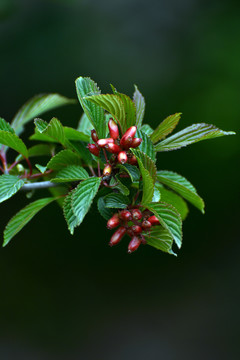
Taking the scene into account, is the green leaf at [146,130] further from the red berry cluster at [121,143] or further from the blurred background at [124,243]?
the blurred background at [124,243]

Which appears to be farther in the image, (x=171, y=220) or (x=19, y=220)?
(x=19, y=220)

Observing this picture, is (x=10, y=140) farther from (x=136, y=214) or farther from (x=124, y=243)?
(x=124, y=243)

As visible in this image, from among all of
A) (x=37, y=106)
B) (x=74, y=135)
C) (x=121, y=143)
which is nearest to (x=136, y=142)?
(x=121, y=143)

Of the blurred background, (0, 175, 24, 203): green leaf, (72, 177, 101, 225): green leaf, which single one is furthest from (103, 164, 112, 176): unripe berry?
the blurred background

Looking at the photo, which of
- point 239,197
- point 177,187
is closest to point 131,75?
point 239,197

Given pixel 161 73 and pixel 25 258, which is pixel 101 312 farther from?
pixel 161 73

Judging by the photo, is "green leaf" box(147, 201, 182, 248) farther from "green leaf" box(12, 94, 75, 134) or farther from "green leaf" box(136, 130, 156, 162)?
"green leaf" box(12, 94, 75, 134)

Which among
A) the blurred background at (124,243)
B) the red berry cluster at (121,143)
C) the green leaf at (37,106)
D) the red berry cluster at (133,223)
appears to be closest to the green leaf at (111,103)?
the red berry cluster at (121,143)
